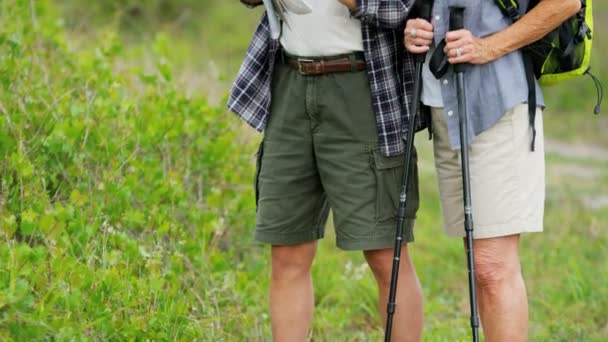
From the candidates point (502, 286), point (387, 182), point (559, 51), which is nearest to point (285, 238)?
point (387, 182)

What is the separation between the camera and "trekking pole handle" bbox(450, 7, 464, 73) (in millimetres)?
4023

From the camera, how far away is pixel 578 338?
5.51 m

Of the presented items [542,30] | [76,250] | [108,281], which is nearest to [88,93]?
[76,250]

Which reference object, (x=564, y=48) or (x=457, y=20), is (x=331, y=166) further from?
(x=564, y=48)

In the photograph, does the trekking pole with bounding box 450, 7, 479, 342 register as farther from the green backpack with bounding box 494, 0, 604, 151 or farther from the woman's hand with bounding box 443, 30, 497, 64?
the green backpack with bounding box 494, 0, 604, 151

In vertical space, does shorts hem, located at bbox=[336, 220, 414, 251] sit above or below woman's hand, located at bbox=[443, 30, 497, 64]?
below

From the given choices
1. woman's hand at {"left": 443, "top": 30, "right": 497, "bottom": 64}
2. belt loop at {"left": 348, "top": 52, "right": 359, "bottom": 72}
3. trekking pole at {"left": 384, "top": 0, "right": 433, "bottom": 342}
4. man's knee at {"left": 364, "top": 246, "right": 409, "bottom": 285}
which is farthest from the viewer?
man's knee at {"left": 364, "top": 246, "right": 409, "bottom": 285}

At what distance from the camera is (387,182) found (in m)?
4.24

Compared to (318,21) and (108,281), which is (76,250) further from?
(318,21)

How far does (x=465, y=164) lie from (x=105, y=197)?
5.76ft

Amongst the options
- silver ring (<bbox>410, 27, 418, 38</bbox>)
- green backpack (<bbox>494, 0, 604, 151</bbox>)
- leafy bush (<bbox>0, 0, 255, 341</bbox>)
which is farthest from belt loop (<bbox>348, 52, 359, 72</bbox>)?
leafy bush (<bbox>0, 0, 255, 341</bbox>)

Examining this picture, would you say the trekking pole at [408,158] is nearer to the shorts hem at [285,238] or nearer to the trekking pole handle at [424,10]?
the trekking pole handle at [424,10]

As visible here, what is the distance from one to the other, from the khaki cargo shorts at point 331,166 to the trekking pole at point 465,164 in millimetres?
299

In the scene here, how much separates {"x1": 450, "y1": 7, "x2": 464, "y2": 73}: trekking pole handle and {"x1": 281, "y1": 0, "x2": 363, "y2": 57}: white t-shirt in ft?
1.15
